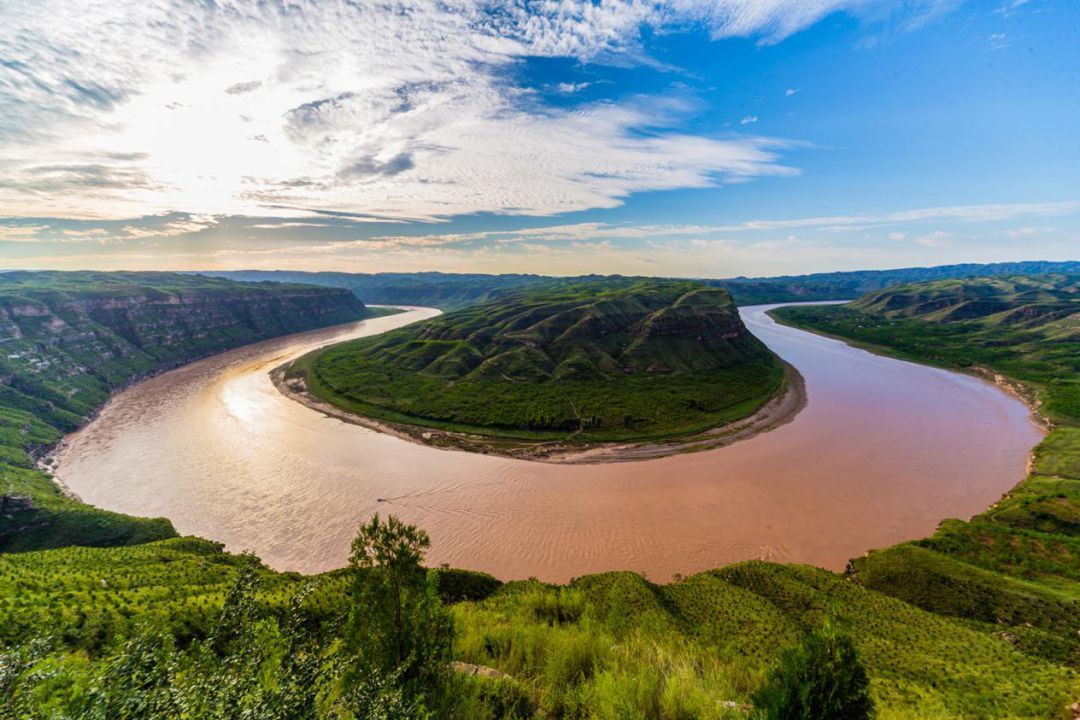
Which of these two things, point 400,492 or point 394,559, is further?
point 400,492

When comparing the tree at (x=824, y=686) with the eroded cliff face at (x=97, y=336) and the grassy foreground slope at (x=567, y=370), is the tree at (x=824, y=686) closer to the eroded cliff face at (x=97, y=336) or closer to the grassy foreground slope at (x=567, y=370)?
the grassy foreground slope at (x=567, y=370)

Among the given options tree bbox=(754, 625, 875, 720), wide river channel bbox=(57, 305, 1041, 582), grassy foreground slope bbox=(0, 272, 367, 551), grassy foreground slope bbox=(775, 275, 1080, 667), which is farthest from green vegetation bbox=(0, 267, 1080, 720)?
wide river channel bbox=(57, 305, 1041, 582)

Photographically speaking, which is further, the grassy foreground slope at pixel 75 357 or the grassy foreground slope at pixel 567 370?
the grassy foreground slope at pixel 567 370

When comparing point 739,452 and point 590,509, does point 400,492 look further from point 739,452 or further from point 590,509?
point 739,452

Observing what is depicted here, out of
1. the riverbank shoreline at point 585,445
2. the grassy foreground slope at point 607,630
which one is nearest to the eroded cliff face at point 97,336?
the riverbank shoreline at point 585,445

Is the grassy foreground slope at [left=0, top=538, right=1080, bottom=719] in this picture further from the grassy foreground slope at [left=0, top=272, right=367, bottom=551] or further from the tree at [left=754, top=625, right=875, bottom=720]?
the grassy foreground slope at [left=0, top=272, right=367, bottom=551]

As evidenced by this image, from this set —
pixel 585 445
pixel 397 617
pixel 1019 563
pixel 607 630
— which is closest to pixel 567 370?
pixel 585 445

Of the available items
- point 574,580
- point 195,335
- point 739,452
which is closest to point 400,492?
point 574,580
